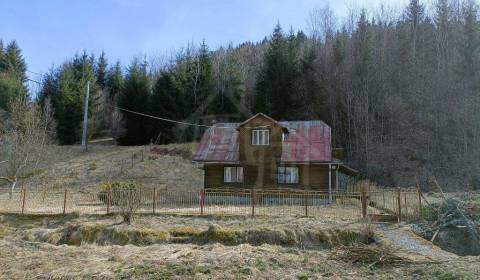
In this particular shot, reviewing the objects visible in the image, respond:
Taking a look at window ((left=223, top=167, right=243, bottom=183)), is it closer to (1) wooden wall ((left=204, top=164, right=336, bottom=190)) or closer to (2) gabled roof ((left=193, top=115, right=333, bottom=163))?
(1) wooden wall ((left=204, top=164, right=336, bottom=190))

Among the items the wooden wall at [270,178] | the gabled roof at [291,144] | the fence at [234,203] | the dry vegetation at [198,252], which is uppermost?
the gabled roof at [291,144]

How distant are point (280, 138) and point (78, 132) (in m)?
27.7

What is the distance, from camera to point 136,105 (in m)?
46.2

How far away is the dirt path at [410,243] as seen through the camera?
35.4 feet

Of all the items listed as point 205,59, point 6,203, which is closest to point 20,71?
point 205,59

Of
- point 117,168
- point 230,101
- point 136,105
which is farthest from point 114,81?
point 117,168

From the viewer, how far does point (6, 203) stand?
23.2 meters

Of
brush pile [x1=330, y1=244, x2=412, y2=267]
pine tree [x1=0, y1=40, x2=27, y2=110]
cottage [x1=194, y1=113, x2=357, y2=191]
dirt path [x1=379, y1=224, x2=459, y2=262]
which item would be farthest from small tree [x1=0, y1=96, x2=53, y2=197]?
brush pile [x1=330, y1=244, x2=412, y2=267]

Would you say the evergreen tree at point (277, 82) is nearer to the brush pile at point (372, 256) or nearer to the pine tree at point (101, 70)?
the pine tree at point (101, 70)

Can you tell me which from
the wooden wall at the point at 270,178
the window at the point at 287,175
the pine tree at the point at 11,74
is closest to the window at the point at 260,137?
the wooden wall at the point at 270,178

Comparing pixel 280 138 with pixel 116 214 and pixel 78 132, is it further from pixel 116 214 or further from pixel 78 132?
pixel 78 132

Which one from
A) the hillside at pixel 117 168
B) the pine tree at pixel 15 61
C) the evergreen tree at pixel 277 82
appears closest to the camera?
the hillside at pixel 117 168

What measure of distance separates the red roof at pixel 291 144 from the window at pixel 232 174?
0.84 metres

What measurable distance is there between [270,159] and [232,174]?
8.94ft
